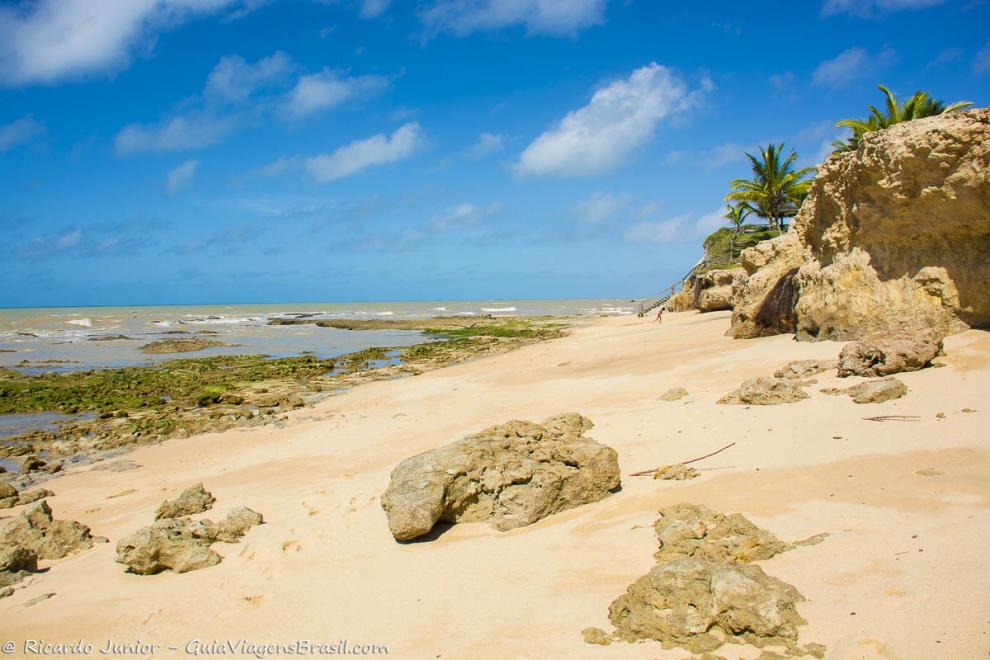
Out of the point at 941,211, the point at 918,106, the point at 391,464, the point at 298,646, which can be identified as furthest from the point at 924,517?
the point at 918,106

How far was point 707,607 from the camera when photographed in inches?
134

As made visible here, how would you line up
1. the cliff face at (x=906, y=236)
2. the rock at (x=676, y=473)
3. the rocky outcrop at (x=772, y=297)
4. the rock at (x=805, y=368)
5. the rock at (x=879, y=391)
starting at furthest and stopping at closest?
the rocky outcrop at (x=772, y=297)
the cliff face at (x=906, y=236)
the rock at (x=805, y=368)
the rock at (x=879, y=391)
the rock at (x=676, y=473)

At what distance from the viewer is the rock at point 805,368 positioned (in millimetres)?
9250

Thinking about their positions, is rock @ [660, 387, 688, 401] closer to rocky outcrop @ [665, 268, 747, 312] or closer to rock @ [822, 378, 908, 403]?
rock @ [822, 378, 908, 403]

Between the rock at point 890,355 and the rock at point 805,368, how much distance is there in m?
0.50

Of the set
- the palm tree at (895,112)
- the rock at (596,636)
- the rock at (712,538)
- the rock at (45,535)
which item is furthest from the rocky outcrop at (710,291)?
the rock at (45,535)

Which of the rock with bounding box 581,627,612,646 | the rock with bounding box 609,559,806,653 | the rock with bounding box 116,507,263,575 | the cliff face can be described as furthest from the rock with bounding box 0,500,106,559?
the cliff face

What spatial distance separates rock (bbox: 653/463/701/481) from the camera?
5.95 m

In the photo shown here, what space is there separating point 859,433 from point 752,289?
10762mm

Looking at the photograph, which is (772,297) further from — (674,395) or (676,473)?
(676,473)

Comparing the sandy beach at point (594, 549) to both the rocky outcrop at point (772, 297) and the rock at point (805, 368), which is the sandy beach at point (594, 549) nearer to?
the rock at point (805, 368)

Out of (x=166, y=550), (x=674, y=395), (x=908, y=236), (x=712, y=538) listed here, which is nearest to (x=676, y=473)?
(x=712, y=538)

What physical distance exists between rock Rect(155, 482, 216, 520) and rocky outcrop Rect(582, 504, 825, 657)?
18.5ft

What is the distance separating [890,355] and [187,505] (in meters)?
9.66
